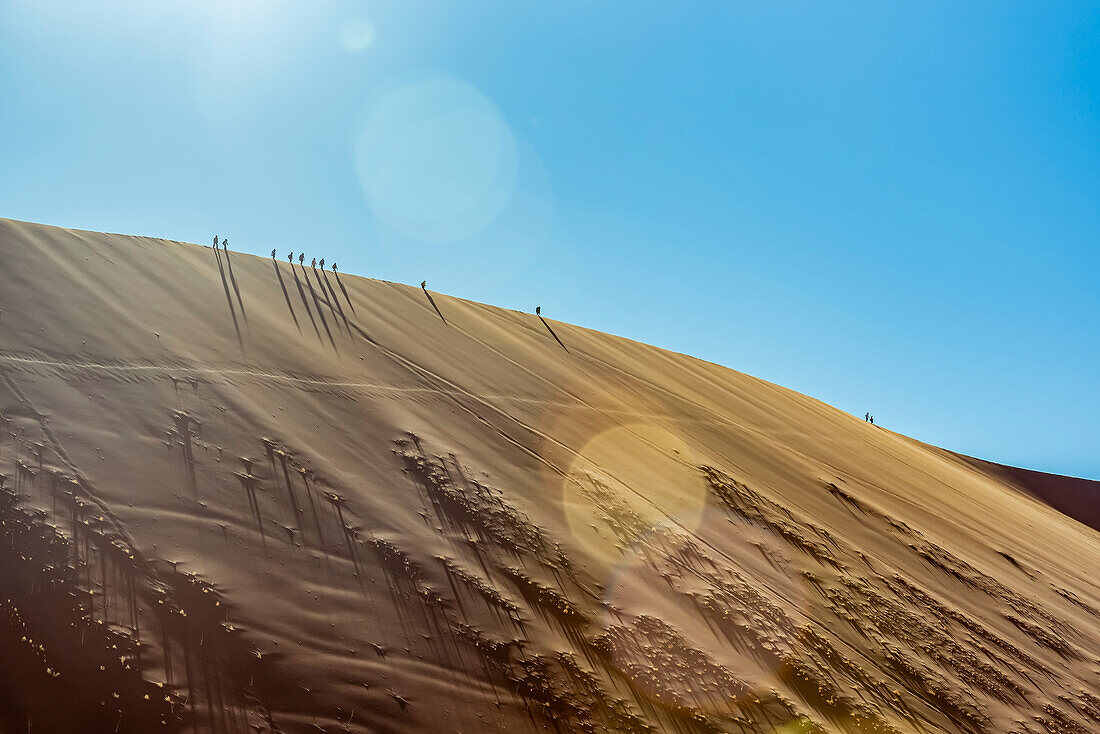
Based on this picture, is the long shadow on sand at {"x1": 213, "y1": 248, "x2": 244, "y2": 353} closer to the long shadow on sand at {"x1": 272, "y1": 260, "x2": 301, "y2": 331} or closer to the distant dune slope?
the long shadow on sand at {"x1": 272, "y1": 260, "x2": 301, "y2": 331}

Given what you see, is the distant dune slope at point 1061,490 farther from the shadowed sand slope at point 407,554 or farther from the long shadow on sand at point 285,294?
the long shadow on sand at point 285,294

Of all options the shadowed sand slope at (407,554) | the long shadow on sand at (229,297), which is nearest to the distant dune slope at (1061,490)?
the shadowed sand slope at (407,554)

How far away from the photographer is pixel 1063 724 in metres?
7.30

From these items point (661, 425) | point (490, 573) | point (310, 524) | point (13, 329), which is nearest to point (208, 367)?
point (13, 329)

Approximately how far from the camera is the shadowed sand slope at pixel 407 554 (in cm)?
448

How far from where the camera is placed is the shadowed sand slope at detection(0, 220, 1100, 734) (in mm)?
4480

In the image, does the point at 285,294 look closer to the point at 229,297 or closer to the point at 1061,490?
the point at 229,297

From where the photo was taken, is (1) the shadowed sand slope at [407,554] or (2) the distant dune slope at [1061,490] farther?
(2) the distant dune slope at [1061,490]

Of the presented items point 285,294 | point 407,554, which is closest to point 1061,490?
point 407,554

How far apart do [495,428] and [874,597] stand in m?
5.76

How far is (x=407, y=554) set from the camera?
19.6ft

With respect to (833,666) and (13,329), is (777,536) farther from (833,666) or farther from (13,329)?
(13,329)

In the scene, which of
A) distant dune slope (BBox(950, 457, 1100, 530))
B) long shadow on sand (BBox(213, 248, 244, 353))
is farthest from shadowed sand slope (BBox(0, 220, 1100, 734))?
distant dune slope (BBox(950, 457, 1100, 530))

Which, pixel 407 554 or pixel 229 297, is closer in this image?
pixel 407 554
